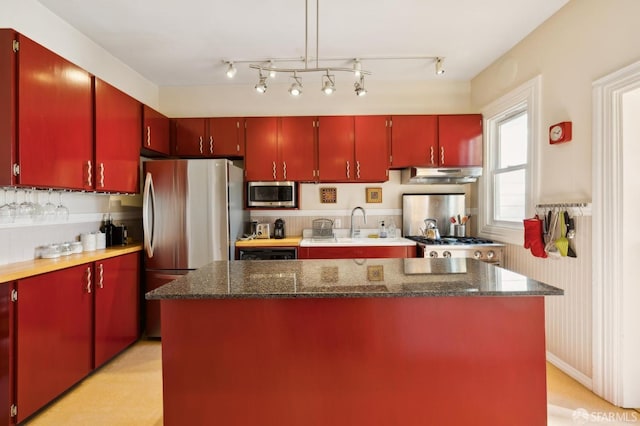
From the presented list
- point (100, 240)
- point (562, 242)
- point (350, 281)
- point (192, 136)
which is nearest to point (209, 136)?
point (192, 136)

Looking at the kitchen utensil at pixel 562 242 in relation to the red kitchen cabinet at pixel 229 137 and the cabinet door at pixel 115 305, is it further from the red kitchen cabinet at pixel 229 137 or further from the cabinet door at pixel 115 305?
the cabinet door at pixel 115 305

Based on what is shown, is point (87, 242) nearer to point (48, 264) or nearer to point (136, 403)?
point (48, 264)

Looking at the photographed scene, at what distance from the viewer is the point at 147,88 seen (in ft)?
12.2

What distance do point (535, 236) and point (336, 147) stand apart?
6.90ft

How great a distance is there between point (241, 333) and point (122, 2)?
2507 millimetres

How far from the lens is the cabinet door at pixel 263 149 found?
3.65 meters

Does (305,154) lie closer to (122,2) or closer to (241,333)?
(122,2)

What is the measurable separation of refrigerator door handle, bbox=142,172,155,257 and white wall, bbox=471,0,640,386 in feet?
11.4

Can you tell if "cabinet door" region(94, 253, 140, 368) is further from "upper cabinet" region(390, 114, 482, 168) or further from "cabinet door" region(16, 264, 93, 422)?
"upper cabinet" region(390, 114, 482, 168)

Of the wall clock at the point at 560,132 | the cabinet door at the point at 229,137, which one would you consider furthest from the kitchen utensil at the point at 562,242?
the cabinet door at the point at 229,137

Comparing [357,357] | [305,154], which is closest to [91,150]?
[305,154]

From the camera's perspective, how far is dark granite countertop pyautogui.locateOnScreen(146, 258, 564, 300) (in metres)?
1.32

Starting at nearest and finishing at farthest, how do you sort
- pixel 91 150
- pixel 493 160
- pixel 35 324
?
1. pixel 35 324
2. pixel 91 150
3. pixel 493 160

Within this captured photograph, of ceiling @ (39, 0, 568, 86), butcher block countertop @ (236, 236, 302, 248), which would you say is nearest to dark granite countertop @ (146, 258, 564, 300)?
butcher block countertop @ (236, 236, 302, 248)
